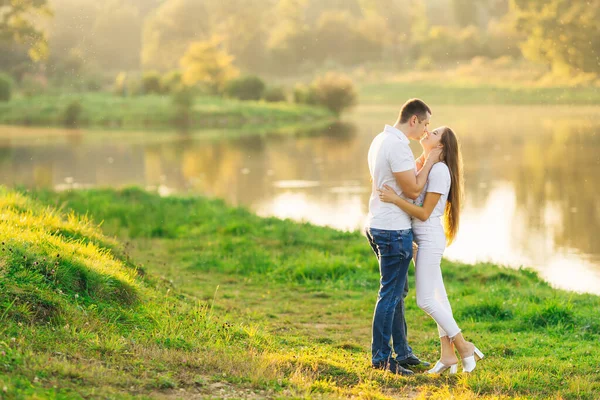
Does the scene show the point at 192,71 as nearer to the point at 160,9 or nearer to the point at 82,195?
the point at 160,9

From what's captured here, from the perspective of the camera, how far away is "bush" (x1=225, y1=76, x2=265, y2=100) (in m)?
41.1

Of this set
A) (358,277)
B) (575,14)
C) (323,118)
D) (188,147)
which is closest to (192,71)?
(323,118)

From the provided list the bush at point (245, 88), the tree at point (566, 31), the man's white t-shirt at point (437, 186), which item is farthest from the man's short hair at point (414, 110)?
the bush at point (245, 88)

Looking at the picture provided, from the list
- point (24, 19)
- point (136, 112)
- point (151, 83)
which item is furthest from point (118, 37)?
point (24, 19)

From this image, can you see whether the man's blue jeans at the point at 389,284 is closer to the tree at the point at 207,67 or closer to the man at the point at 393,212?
the man at the point at 393,212

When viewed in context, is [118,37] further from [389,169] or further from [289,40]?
[389,169]

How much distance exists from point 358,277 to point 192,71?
3464cm

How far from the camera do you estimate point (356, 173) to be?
73.4 ft

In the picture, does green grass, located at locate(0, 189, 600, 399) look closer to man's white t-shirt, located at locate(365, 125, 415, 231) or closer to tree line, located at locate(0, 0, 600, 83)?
man's white t-shirt, located at locate(365, 125, 415, 231)

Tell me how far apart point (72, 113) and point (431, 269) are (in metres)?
34.5

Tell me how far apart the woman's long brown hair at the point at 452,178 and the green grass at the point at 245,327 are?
106 cm

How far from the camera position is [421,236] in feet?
17.1

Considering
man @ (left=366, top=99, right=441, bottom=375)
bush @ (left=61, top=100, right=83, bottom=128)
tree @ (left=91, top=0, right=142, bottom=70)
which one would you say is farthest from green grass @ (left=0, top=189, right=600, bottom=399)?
tree @ (left=91, top=0, right=142, bottom=70)

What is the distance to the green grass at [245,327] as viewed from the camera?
14.7 ft
